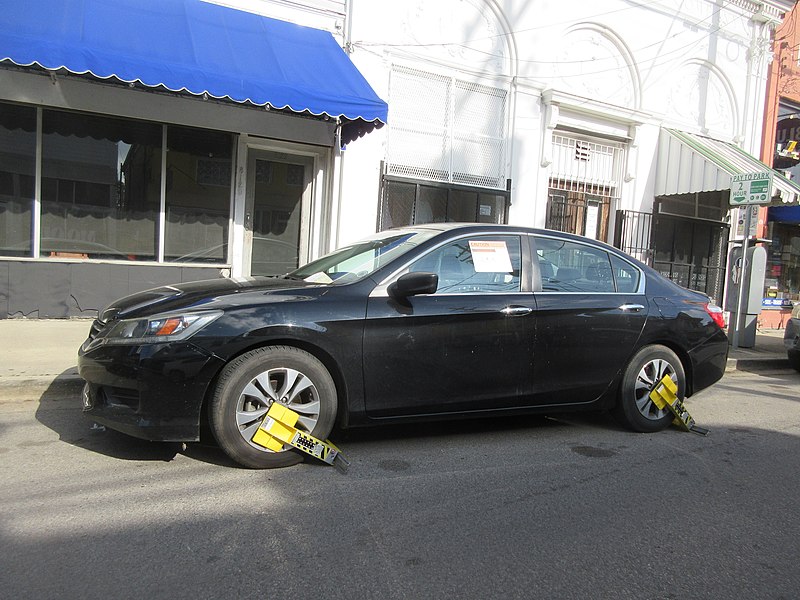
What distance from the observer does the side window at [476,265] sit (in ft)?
14.3

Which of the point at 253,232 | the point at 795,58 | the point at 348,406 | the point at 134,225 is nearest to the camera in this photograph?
the point at 348,406

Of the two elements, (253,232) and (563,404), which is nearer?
(563,404)

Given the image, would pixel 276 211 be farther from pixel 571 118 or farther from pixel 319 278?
pixel 571 118

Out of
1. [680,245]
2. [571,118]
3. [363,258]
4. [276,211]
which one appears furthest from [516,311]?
[680,245]

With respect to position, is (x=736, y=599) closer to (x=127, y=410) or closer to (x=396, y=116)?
(x=127, y=410)

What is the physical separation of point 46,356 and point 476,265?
4.48 meters

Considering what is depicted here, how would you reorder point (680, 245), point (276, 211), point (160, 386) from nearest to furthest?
point (160, 386) → point (276, 211) → point (680, 245)

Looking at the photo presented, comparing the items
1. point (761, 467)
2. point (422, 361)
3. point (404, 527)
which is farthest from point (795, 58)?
point (404, 527)

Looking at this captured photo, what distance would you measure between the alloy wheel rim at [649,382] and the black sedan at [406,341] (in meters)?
0.01

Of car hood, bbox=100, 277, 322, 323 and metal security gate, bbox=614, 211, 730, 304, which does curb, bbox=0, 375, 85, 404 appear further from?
metal security gate, bbox=614, 211, 730, 304

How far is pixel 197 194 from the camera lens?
28.7ft

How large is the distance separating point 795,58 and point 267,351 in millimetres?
15299

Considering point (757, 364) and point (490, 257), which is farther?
point (757, 364)

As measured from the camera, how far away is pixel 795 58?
13820 millimetres
